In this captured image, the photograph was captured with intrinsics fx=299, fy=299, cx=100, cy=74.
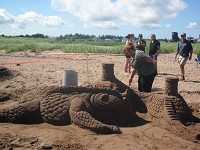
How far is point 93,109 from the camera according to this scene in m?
6.00

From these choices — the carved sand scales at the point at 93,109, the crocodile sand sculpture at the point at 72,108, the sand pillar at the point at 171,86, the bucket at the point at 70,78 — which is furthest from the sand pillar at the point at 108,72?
the sand pillar at the point at 171,86

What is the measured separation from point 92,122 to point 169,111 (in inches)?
63.3

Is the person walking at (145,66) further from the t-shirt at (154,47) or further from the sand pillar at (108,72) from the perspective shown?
the t-shirt at (154,47)

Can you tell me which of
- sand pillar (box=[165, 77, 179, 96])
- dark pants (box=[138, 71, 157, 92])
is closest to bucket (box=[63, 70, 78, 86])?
dark pants (box=[138, 71, 157, 92])

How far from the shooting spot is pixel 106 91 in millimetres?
6297

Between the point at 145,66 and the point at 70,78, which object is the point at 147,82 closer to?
the point at 145,66

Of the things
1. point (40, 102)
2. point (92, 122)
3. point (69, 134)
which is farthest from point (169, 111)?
point (40, 102)

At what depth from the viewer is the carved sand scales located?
5.72 metres

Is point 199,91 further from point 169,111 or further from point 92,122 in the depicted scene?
point 92,122

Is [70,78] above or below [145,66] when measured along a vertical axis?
below

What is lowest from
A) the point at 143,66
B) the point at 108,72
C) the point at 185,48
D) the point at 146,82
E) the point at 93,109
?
the point at 93,109

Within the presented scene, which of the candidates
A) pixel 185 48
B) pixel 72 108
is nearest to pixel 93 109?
pixel 72 108

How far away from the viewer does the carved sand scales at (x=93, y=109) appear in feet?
18.8

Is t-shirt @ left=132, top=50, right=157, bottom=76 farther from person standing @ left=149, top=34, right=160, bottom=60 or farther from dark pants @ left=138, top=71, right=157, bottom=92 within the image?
person standing @ left=149, top=34, right=160, bottom=60
